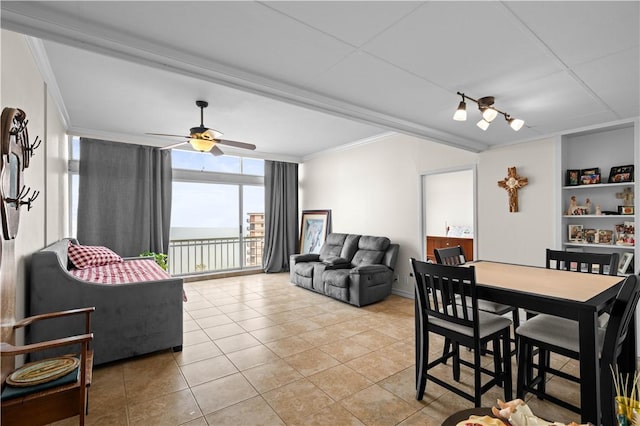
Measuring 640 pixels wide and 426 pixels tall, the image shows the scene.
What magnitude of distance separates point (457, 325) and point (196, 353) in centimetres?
243

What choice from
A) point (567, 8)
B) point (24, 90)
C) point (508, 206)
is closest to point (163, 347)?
point (24, 90)

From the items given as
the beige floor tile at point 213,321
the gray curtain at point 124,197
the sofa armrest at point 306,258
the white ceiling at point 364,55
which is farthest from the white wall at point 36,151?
the sofa armrest at point 306,258

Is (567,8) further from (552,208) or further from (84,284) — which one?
(84,284)

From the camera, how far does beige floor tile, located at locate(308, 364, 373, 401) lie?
91.7 inches

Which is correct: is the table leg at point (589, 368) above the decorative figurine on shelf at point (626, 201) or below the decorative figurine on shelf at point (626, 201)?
below

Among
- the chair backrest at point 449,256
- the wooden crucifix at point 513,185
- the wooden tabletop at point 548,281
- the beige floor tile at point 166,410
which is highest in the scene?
the wooden crucifix at point 513,185

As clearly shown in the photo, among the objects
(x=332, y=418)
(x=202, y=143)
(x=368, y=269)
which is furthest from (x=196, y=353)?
(x=368, y=269)

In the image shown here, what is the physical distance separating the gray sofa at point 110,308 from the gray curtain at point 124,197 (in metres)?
2.63

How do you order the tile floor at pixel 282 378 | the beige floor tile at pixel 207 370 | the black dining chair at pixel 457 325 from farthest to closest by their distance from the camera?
the beige floor tile at pixel 207 370 → the tile floor at pixel 282 378 → the black dining chair at pixel 457 325

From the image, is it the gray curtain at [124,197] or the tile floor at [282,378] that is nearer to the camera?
the tile floor at [282,378]

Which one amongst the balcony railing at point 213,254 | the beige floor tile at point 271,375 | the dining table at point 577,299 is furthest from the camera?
the balcony railing at point 213,254

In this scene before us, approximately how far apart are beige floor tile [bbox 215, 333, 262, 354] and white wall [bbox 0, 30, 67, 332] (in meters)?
1.64

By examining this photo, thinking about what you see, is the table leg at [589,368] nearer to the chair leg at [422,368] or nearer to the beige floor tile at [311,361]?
the chair leg at [422,368]

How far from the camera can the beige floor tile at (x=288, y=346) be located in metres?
3.01
